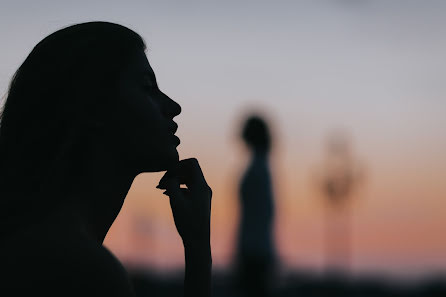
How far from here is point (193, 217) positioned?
3.16 metres

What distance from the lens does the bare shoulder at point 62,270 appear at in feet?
8.09

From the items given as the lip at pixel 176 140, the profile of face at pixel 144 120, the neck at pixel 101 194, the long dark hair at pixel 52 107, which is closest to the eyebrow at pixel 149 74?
the profile of face at pixel 144 120

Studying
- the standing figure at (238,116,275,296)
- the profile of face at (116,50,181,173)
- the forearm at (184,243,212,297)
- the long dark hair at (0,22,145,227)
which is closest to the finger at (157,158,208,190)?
the profile of face at (116,50,181,173)

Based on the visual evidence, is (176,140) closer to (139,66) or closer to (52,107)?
(139,66)

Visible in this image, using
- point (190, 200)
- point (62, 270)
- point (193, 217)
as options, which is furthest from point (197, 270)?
point (62, 270)

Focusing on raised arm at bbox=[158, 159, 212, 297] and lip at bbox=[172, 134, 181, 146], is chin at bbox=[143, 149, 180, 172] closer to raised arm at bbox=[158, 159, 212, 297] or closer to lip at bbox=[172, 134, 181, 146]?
lip at bbox=[172, 134, 181, 146]

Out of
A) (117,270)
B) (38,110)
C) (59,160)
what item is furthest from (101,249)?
(38,110)

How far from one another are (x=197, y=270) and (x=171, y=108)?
0.67 metres

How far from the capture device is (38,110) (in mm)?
2773

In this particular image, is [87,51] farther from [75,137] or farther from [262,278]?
[262,278]

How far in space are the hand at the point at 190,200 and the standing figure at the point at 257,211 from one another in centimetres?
608

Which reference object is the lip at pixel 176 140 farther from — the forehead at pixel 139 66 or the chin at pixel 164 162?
the forehead at pixel 139 66

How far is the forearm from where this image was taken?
9.80ft

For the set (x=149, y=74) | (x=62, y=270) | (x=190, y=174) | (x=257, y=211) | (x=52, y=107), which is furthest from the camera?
(x=257, y=211)
